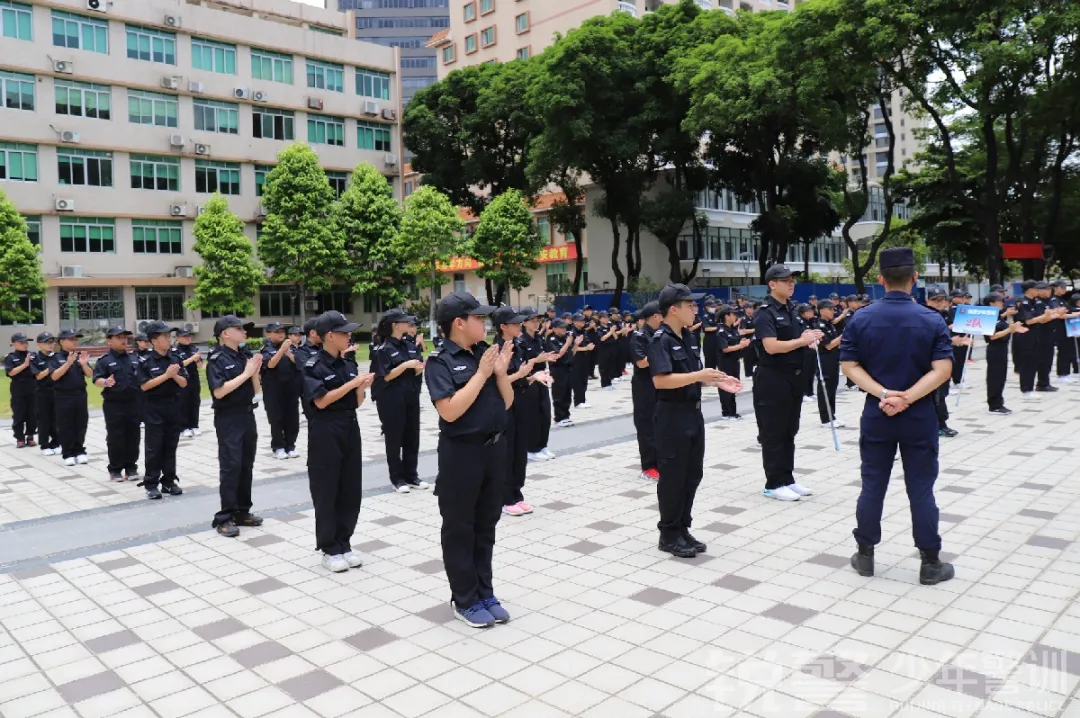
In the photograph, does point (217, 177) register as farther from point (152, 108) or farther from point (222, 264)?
point (222, 264)

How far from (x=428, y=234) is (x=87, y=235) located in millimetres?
13768

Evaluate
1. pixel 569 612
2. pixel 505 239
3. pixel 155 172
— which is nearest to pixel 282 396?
pixel 569 612

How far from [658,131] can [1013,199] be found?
14.8 meters

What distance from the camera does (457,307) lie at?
4.51m

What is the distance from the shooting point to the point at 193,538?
21.9 feet

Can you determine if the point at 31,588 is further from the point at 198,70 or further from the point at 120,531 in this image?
the point at 198,70

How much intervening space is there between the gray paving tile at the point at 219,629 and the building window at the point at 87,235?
106 ft

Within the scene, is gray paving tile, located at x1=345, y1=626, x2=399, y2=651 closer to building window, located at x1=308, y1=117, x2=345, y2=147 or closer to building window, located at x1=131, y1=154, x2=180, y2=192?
building window, located at x1=131, y1=154, x2=180, y2=192

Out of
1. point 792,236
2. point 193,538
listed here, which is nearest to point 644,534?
point 193,538

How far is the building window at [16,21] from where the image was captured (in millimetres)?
30062

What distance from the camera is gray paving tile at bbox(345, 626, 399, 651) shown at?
14.4 feet

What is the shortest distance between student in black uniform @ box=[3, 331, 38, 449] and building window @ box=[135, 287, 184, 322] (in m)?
23.7

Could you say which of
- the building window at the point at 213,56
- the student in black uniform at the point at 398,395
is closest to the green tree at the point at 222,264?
the building window at the point at 213,56

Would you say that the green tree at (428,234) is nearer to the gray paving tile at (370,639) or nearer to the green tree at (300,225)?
the green tree at (300,225)
